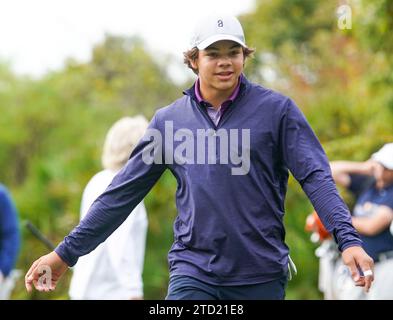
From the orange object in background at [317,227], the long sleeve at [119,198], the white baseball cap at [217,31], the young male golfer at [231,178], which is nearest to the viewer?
the young male golfer at [231,178]

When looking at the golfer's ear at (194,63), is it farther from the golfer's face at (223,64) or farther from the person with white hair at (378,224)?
the person with white hair at (378,224)

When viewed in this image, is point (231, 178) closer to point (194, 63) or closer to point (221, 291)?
point (221, 291)

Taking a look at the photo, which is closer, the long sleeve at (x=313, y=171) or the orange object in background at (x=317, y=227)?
the long sleeve at (x=313, y=171)

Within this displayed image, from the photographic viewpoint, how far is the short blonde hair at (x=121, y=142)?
23.6 feet

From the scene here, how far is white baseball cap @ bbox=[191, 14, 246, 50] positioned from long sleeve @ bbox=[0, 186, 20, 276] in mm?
3881

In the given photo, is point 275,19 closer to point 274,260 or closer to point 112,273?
point 112,273

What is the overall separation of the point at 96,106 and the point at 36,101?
1.08 meters

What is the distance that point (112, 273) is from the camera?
7117 millimetres

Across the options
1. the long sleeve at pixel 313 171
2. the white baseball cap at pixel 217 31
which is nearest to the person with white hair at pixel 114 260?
the white baseball cap at pixel 217 31

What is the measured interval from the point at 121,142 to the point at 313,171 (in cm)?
282

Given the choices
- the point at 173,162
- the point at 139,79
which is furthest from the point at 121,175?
the point at 139,79

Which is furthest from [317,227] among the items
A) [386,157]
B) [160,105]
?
[160,105]

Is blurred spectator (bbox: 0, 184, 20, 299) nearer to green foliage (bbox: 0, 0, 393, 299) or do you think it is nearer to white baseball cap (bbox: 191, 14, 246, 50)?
green foliage (bbox: 0, 0, 393, 299)

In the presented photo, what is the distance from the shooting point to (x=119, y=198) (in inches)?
199
